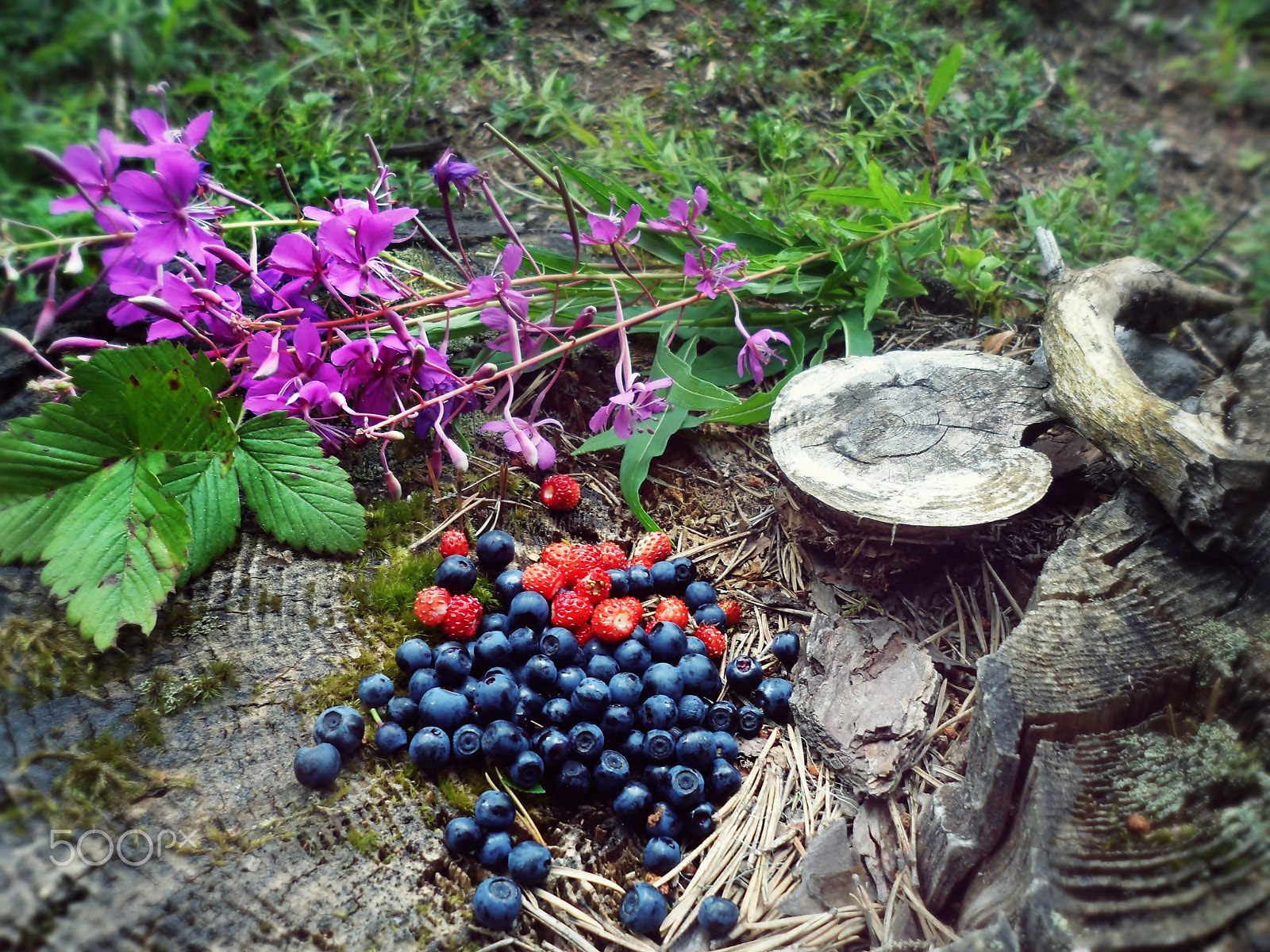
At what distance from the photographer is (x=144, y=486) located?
1327mm

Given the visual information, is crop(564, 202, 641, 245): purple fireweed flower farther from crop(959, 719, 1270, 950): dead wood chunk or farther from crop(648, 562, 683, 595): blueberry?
crop(959, 719, 1270, 950): dead wood chunk

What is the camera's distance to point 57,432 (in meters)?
1.31

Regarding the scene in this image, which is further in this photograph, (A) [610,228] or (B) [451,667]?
(A) [610,228]

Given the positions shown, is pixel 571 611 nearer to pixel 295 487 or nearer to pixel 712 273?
pixel 295 487

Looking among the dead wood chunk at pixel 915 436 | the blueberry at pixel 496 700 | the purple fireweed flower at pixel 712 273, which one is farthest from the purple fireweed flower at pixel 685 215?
the blueberry at pixel 496 700

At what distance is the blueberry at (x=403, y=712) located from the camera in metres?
1.35

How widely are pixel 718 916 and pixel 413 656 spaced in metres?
0.69

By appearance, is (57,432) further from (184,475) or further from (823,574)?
(823,574)

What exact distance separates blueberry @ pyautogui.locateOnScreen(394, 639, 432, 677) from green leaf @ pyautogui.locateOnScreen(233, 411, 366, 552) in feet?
0.72

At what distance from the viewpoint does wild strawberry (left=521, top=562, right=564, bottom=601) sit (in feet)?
5.17

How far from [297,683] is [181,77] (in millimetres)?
3128

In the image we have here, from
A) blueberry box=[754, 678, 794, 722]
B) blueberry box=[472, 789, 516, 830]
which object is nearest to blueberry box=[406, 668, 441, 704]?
blueberry box=[472, 789, 516, 830]

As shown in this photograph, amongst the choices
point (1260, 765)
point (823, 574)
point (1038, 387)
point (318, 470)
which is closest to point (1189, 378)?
point (1038, 387)

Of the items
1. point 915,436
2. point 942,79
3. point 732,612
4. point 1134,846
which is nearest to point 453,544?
point 732,612
